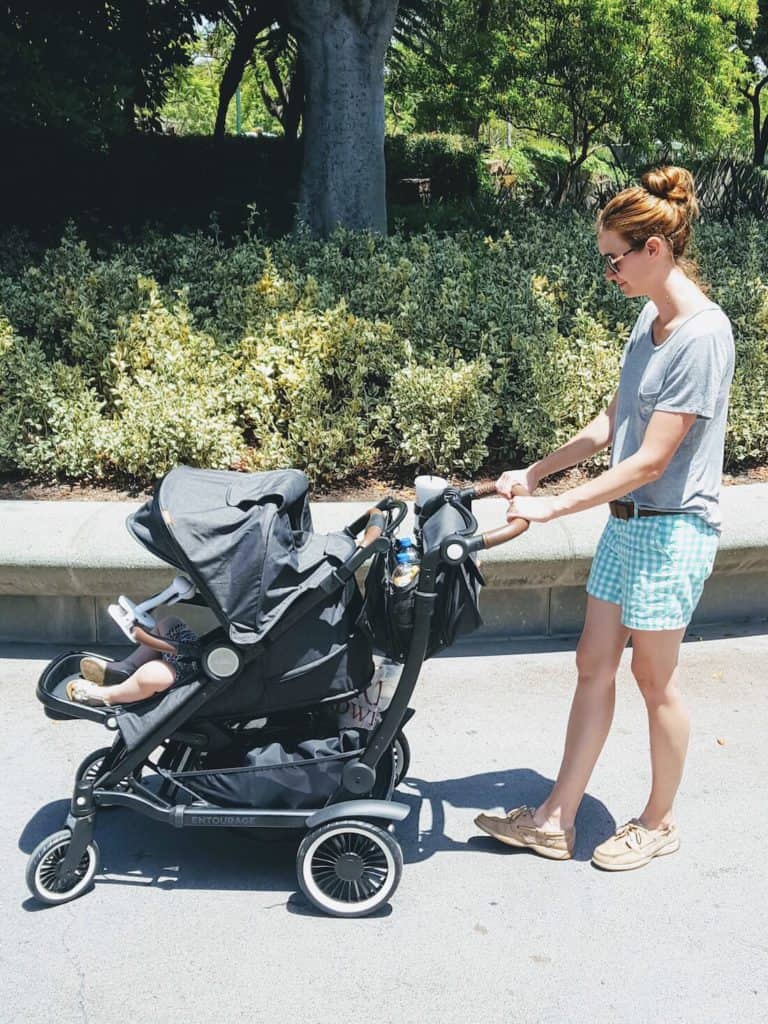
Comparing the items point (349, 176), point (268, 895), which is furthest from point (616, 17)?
point (268, 895)

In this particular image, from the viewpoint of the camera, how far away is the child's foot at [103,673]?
3.50 m

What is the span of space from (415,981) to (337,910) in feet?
1.12

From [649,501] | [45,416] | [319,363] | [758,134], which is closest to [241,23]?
[319,363]

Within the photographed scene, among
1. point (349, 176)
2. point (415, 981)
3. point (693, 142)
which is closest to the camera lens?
point (415, 981)

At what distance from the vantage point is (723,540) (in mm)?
4887

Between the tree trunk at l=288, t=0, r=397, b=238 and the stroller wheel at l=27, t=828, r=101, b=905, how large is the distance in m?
7.37

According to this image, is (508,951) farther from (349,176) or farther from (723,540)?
(349,176)

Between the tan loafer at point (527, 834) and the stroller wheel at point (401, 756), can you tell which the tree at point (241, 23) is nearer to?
the stroller wheel at point (401, 756)

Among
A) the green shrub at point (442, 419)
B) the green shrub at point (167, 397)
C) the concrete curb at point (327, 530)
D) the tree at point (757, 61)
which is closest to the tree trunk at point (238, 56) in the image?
the tree at point (757, 61)

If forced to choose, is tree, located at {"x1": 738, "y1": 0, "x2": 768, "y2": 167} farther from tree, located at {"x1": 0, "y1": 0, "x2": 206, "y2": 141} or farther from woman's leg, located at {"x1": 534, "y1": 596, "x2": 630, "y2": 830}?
woman's leg, located at {"x1": 534, "y1": 596, "x2": 630, "y2": 830}

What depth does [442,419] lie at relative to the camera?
19.6 feet

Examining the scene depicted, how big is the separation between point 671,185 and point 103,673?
2158 millimetres

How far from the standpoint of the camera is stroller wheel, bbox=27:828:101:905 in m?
3.26

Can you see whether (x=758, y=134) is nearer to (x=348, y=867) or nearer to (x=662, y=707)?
(x=662, y=707)
